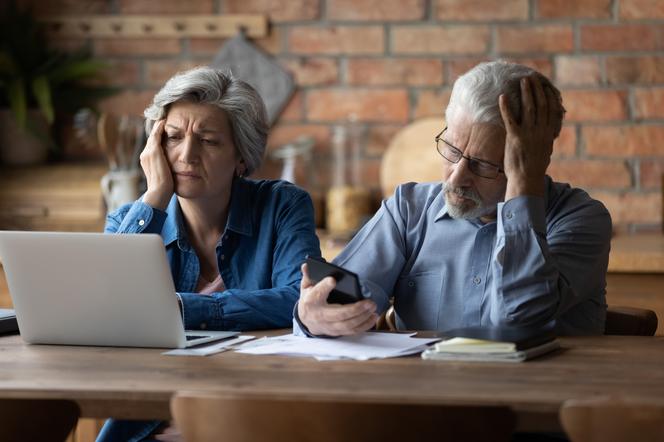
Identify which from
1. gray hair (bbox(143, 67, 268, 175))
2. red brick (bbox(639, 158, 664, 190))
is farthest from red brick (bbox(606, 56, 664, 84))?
gray hair (bbox(143, 67, 268, 175))

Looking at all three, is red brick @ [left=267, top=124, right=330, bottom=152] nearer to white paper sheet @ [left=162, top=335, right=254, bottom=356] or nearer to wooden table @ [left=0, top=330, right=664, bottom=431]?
white paper sheet @ [left=162, top=335, right=254, bottom=356]

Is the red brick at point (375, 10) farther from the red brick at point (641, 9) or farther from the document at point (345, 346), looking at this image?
the document at point (345, 346)

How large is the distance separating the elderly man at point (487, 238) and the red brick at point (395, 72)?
58.3 inches

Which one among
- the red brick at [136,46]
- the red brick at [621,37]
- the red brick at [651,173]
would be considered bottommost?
the red brick at [651,173]

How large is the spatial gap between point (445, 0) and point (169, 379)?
2.34 metres

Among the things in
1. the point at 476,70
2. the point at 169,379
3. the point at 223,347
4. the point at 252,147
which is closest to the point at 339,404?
the point at 169,379

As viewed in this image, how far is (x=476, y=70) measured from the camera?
205 centimetres

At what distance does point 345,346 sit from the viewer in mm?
1802

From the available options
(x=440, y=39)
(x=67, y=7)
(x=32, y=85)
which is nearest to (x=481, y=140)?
(x=440, y=39)

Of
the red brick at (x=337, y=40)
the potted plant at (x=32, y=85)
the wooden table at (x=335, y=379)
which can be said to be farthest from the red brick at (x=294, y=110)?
the wooden table at (x=335, y=379)

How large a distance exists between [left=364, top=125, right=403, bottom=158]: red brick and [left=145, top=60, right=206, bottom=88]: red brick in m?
0.68

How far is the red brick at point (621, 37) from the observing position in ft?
11.5

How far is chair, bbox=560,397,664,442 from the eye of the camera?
1.24 metres

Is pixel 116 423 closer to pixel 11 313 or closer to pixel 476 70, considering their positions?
pixel 11 313
